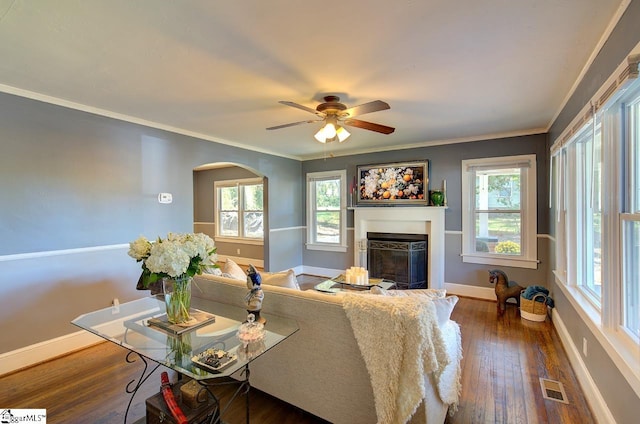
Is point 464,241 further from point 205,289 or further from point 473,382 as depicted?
point 205,289

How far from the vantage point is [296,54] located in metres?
2.01

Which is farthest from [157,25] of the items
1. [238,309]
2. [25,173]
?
[25,173]

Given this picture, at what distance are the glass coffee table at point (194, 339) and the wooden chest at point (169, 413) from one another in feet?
0.14

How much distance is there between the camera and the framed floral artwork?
481 cm

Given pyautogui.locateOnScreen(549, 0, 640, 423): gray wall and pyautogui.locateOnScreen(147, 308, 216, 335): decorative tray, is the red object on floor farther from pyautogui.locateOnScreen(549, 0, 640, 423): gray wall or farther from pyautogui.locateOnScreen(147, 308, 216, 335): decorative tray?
pyautogui.locateOnScreen(549, 0, 640, 423): gray wall

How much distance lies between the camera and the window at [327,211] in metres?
5.73

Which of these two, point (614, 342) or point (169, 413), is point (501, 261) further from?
point (169, 413)

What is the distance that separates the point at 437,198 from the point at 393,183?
2.54ft

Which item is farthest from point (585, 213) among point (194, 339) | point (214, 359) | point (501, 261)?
point (194, 339)

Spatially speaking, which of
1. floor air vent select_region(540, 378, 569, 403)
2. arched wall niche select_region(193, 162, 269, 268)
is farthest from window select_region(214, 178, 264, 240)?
floor air vent select_region(540, 378, 569, 403)

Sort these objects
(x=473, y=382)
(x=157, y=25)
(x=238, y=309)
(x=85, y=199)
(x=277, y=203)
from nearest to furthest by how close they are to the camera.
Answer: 1. (x=157, y=25)
2. (x=238, y=309)
3. (x=473, y=382)
4. (x=85, y=199)
5. (x=277, y=203)

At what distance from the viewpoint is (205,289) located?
2410 millimetres

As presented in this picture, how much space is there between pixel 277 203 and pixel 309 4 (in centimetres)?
428

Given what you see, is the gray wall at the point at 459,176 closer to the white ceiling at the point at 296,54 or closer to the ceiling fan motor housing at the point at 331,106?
the white ceiling at the point at 296,54
